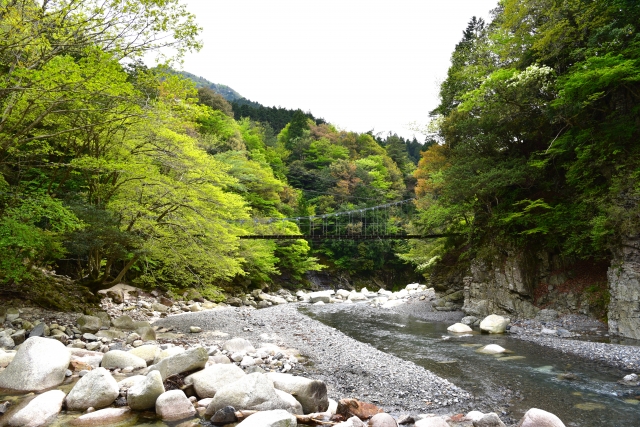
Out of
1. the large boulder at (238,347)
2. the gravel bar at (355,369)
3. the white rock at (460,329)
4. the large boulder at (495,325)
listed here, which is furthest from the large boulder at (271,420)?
the large boulder at (495,325)

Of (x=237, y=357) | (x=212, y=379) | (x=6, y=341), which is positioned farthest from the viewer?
(x=237, y=357)

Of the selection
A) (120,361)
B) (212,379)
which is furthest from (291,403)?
(120,361)

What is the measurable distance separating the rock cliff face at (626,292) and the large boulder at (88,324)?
382 inches

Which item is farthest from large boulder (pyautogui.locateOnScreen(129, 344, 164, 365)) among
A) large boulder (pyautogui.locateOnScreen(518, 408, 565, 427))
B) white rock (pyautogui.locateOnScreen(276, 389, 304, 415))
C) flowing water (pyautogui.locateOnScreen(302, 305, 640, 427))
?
large boulder (pyautogui.locateOnScreen(518, 408, 565, 427))

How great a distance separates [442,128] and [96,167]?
1113 cm

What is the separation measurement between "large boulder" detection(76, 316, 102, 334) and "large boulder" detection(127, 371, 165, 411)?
12.8 ft

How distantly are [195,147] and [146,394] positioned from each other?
24.9ft

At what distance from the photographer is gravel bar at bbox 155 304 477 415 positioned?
4.28 meters

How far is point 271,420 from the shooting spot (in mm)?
3021

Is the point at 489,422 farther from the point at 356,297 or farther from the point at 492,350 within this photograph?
the point at 356,297

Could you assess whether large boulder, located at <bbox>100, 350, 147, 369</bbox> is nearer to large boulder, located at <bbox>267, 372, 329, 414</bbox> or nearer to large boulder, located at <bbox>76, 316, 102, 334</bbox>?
large boulder, located at <bbox>267, 372, 329, 414</bbox>

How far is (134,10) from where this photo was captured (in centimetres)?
467

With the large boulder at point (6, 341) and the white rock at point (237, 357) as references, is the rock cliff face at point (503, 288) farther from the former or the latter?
the large boulder at point (6, 341)

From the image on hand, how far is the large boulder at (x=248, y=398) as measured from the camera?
362 centimetres
